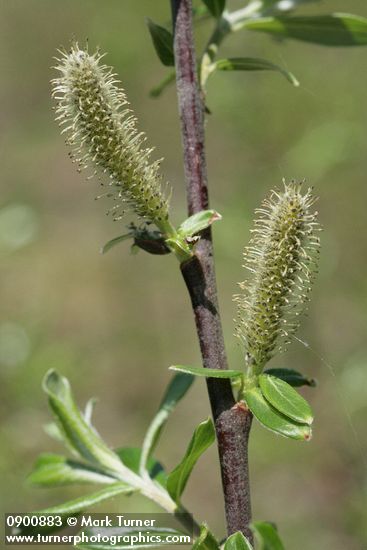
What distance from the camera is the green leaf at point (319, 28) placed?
1599mm

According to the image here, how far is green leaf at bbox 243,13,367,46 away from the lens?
1599mm

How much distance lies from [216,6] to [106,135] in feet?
1.78

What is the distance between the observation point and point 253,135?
357cm

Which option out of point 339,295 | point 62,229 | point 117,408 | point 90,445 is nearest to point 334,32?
point 90,445

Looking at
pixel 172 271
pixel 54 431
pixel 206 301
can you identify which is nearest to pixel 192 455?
pixel 206 301

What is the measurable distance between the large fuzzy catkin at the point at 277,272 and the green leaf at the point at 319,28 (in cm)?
62

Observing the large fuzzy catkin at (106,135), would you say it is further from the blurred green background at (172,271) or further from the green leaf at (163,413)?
the blurred green background at (172,271)

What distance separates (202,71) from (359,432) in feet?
8.64

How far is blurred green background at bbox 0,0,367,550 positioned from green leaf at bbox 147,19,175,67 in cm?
55

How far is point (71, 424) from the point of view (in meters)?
1.57

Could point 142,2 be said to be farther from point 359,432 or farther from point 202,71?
point 202,71

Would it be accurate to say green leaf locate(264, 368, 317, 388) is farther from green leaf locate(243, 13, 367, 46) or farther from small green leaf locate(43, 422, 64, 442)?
green leaf locate(243, 13, 367, 46)

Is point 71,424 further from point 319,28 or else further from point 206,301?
point 319,28

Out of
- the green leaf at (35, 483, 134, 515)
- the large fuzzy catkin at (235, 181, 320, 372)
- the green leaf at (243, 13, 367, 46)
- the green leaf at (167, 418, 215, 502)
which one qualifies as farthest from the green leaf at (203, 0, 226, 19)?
the green leaf at (35, 483, 134, 515)
